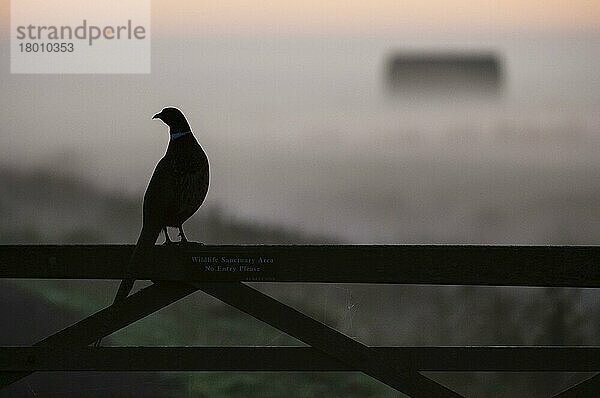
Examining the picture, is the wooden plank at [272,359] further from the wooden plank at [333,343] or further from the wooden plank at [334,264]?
the wooden plank at [334,264]

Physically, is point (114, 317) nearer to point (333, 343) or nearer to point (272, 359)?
point (272, 359)

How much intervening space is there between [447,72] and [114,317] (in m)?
1.32

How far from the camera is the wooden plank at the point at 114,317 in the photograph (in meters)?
3.06

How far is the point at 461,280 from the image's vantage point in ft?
9.82

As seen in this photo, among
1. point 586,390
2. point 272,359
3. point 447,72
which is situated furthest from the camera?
point 447,72

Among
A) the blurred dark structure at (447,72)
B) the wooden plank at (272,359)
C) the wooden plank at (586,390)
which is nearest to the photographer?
the wooden plank at (586,390)

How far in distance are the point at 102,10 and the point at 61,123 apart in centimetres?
40

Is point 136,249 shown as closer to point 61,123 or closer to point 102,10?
point 61,123

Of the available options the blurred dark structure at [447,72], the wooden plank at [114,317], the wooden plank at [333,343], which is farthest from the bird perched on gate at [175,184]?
the blurred dark structure at [447,72]

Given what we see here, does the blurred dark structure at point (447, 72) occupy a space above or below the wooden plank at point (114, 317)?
above

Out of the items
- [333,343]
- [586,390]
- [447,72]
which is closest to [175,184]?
[333,343]

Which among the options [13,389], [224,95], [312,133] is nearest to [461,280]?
[312,133]

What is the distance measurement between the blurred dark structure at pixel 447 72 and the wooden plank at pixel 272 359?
845 mm

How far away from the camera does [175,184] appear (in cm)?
335
